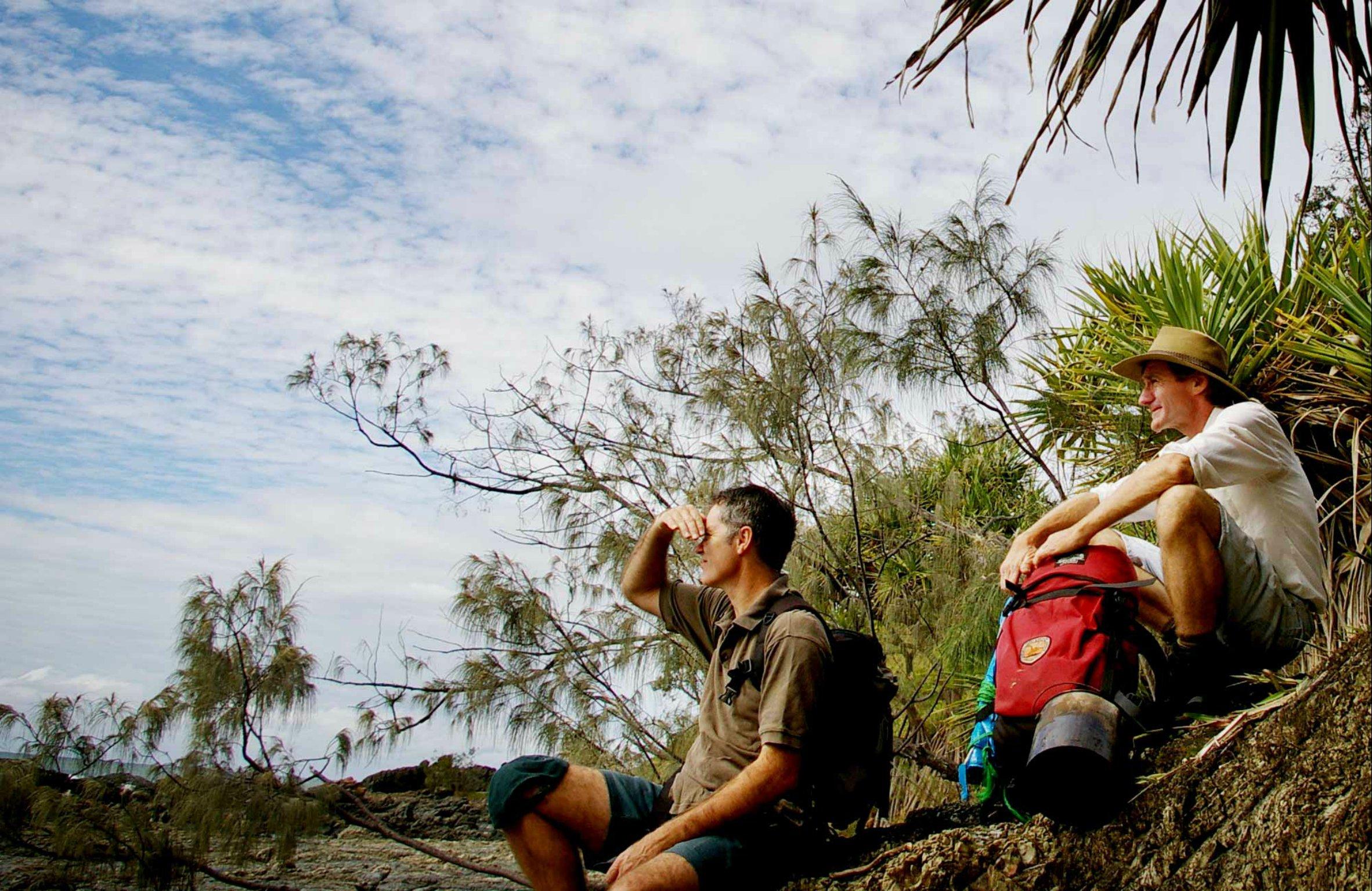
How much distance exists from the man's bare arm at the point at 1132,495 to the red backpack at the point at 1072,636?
0.04 meters

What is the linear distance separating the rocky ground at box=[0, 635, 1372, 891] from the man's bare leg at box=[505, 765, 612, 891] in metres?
0.48

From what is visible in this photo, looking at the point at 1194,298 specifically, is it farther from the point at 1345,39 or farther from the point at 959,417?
the point at 1345,39

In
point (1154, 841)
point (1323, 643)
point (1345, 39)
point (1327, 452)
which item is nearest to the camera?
point (1154, 841)

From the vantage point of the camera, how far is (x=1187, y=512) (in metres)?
2.39

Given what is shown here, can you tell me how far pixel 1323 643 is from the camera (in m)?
2.88

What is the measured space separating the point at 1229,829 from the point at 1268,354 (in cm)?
306

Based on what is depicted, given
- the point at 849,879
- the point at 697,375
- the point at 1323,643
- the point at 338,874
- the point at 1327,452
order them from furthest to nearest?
the point at 697,375 → the point at 338,874 → the point at 1327,452 → the point at 1323,643 → the point at 849,879

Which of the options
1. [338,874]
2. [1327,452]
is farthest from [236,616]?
[1327,452]

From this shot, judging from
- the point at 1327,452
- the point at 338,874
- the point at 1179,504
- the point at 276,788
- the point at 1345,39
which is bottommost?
the point at 338,874

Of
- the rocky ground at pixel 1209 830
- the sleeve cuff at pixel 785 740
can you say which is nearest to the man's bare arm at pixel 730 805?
the sleeve cuff at pixel 785 740

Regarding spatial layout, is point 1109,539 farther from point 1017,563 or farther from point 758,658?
point 758,658

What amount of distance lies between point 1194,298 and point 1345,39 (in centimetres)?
177

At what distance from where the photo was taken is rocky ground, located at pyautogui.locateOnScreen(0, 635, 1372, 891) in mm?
1934

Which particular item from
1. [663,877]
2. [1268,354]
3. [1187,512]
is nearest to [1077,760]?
[1187,512]
